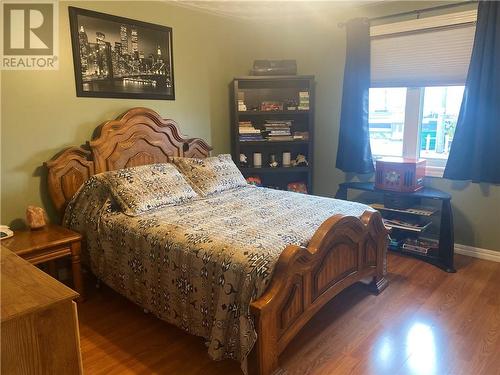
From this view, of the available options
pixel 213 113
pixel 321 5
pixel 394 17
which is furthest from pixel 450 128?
pixel 213 113

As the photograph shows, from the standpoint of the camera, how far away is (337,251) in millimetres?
2268

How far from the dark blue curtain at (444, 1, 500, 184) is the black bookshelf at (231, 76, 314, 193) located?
1418mm

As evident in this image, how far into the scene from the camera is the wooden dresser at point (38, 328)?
1083 mm

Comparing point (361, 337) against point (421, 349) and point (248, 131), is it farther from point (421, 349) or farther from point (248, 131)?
point (248, 131)

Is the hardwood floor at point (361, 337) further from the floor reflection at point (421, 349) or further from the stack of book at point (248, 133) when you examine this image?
the stack of book at point (248, 133)

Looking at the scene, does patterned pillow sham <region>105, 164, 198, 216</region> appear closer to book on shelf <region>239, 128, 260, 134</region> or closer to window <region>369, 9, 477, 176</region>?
book on shelf <region>239, 128, 260, 134</region>

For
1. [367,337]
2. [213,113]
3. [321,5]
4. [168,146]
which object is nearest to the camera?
[367,337]

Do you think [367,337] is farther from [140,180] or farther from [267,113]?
[267,113]

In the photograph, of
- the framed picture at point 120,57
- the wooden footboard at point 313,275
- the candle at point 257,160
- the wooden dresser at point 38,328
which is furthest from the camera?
the candle at point 257,160

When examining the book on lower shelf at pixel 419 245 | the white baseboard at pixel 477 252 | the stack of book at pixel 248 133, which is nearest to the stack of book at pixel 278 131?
the stack of book at pixel 248 133

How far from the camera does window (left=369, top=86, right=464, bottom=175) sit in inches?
138

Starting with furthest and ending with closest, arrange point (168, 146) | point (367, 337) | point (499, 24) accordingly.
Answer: point (168, 146), point (499, 24), point (367, 337)

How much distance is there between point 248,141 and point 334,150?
3.23 ft

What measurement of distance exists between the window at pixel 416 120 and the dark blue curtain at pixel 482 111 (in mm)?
227
